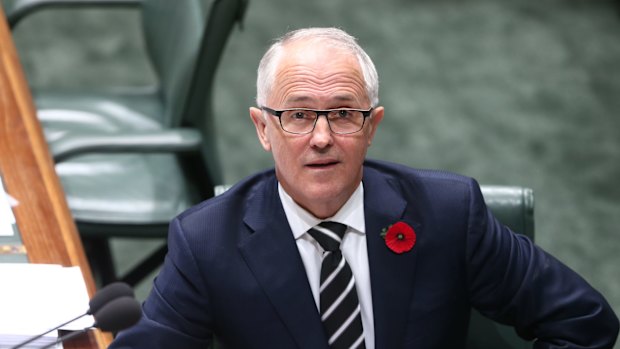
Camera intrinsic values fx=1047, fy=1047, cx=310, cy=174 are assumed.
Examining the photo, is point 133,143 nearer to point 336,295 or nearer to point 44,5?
point 44,5

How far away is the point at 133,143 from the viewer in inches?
105

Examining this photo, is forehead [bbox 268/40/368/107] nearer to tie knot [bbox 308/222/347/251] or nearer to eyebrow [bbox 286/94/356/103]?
eyebrow [bbox 286/94/356/103]

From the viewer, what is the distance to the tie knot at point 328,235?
194 cm

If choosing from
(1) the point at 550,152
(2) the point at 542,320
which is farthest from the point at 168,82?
(1) the point at 550,152

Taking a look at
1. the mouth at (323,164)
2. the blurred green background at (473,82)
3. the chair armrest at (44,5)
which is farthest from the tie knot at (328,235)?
the blurred green background at (473,82)

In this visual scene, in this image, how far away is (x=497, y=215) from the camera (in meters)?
2.11

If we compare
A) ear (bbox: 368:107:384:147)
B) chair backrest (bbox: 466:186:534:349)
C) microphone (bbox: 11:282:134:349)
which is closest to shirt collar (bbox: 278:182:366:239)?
ear (bbox: 368:107:384:147)

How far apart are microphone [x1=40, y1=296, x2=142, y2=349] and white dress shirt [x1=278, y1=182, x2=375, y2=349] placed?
1.41 ft

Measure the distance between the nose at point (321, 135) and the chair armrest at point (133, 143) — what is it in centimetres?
92

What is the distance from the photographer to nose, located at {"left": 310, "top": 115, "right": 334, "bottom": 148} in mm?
1793

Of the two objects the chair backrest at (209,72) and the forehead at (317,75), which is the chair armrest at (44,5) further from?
the forehead at (317,75)

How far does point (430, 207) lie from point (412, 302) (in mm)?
182

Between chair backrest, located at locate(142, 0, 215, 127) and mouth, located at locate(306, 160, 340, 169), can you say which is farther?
chair backrest, located at locate(142, 0, 215, 127)

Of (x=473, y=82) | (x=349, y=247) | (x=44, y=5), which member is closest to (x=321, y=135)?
(x=349, y=247)
